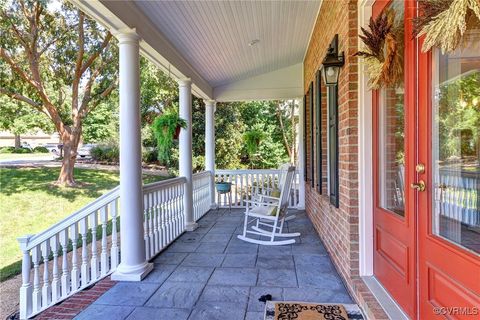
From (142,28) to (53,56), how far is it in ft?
21.0

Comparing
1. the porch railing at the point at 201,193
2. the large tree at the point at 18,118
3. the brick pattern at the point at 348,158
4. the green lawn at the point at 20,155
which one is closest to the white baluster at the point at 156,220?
the porch railing at the point at 201,193

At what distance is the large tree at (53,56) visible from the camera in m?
6.74

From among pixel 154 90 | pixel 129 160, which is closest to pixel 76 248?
pixel 129 160

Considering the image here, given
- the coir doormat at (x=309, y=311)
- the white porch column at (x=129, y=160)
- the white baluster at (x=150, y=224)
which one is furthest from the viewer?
the white baluster at (x=150, y=224)

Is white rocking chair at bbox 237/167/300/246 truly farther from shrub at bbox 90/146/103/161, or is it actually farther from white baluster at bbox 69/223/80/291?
shrub at bbox 90/146/103/161

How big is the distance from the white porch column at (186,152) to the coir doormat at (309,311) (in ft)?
8.61

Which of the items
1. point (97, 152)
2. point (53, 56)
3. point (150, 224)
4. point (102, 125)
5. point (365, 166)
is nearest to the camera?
point (365, 166)

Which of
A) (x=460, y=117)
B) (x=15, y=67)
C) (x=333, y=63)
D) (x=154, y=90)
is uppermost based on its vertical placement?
(x=15, y=67)

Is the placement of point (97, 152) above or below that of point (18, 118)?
below

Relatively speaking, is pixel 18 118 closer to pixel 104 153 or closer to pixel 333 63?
pixel 104 153

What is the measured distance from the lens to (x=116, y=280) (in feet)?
9.26

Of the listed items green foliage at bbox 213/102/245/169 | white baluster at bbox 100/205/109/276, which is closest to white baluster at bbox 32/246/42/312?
white baluster at bbox 100/205/109/276

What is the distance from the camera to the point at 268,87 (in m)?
6.35

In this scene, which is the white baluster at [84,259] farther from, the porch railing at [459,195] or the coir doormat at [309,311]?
the porch railing at [459,195]
